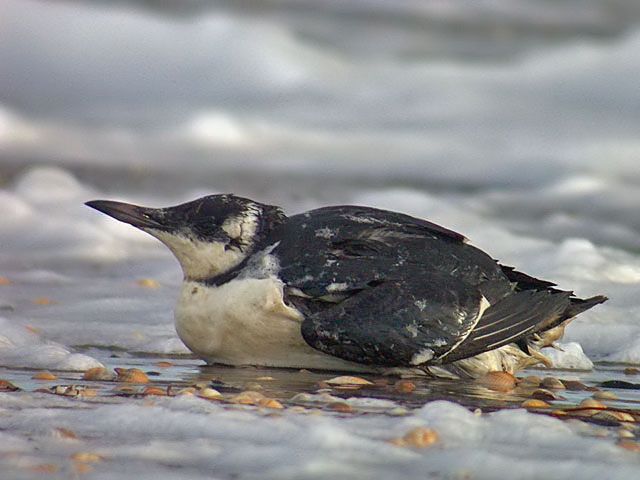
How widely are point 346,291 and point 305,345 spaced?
0.96 feet

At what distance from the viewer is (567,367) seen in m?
4.57

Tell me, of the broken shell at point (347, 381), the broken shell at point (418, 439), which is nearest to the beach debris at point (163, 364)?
the broken shell at point (347, 381)

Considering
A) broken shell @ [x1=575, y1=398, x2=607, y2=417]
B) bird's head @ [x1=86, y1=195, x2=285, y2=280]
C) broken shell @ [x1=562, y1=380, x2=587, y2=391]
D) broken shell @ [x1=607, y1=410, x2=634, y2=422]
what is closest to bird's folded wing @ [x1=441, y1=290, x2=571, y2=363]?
broken shell @ [x1=562, y1=380, x2=587, y2=391]

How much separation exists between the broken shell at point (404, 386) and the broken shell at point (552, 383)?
0.64m

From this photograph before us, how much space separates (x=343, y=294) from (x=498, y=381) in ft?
2.43

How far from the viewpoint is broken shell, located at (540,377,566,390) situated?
151 inches

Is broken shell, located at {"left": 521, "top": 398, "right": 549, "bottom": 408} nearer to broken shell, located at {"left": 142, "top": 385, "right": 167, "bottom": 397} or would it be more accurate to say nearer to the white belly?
the white belly

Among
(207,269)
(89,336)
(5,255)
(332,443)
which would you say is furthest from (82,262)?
(332,443)

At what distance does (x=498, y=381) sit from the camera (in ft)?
12.7

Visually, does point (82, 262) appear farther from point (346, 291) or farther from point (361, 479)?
point (361, 479)

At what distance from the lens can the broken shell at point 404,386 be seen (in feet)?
11.4

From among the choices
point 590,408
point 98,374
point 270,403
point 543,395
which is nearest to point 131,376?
point 98,374

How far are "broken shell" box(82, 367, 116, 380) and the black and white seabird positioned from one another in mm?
515

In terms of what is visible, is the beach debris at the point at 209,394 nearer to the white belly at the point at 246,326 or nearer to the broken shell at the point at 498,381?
the white belly at the point at 246,326
